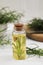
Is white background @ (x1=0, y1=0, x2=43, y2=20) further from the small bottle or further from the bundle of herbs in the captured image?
the small bottle

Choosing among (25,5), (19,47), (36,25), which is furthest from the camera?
(25,5)

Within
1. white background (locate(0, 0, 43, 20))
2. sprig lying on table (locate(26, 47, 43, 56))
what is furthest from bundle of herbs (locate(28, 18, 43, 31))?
white background (locate(0, 0, 43, 20))

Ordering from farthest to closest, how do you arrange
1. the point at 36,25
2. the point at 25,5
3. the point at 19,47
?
the point at 25,5
the point at 36,25
the point at 19,47

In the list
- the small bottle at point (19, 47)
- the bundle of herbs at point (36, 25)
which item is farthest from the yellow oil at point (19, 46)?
the bundle of herbs at point (36, 25)

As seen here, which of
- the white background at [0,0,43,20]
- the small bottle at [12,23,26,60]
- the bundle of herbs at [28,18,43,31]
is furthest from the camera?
the white background at [0,0,43,20]

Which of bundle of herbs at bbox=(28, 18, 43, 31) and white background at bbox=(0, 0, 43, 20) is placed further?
white background at bbox=(0, 0, 43, 20)

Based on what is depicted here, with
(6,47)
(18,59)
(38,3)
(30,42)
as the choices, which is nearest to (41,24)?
(30,42)

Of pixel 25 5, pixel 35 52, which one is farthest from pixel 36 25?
pixel 25 5

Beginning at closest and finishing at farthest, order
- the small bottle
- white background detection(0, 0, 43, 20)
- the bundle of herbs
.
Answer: the small bottle, the bundle of herbs, white background detection(0, 0, 43, 20)

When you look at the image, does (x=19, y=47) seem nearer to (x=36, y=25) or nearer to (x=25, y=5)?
(x=36, y=25)

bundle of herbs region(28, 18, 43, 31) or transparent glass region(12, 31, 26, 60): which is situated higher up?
bundle of herbs region(28, 18, 43, 31)

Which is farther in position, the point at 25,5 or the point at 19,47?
the point at 25,5

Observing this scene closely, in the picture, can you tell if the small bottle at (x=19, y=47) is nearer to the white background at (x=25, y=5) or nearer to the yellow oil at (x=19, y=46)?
the yellow oil at (x=19, y=46)

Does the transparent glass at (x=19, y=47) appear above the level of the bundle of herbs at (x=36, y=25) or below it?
below
